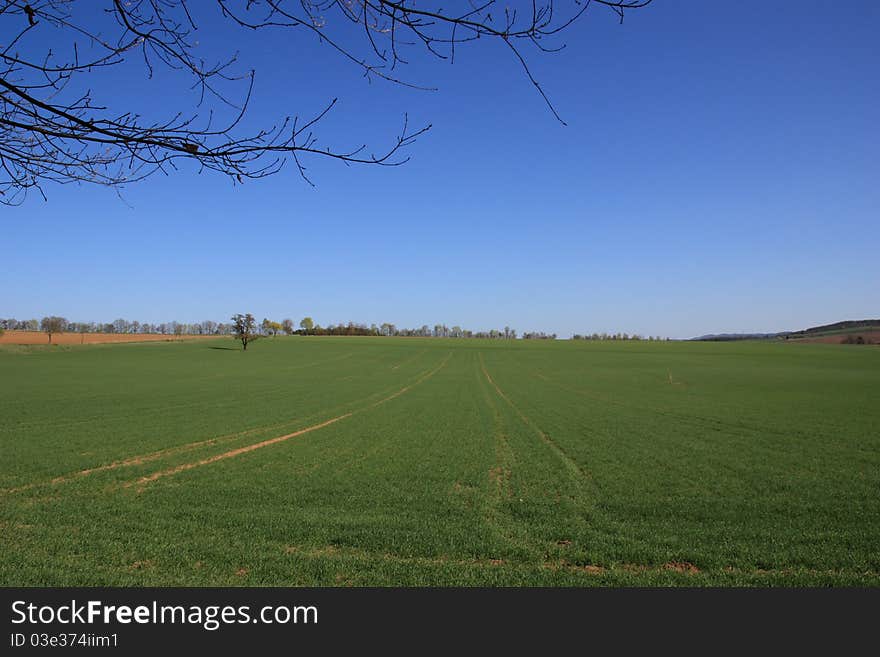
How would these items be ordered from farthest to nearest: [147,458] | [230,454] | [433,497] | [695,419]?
[695,419], [230,454], [147,458], [433,497]

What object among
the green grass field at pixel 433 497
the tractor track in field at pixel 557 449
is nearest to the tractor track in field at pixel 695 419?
the green grass field at pixel 433 497

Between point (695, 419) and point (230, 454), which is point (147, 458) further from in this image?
point (695, 419)

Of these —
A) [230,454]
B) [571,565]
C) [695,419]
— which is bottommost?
[695,419]

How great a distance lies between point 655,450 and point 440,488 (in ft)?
27.0

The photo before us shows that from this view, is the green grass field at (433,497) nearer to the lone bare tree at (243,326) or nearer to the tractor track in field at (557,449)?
the tractor track in field at (557,449)

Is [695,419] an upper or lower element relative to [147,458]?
lower

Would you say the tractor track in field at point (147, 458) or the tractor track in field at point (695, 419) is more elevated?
the tractor track in field at point (147, 458)

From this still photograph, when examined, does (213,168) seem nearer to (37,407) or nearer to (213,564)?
(213,564)

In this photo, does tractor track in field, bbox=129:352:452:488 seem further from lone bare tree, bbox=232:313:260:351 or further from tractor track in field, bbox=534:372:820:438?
lone bare tree, bbox=232:313:260:351

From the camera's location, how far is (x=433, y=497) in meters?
10.3

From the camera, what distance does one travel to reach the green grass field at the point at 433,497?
6566 millimetres

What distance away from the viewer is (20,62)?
3080 mm
